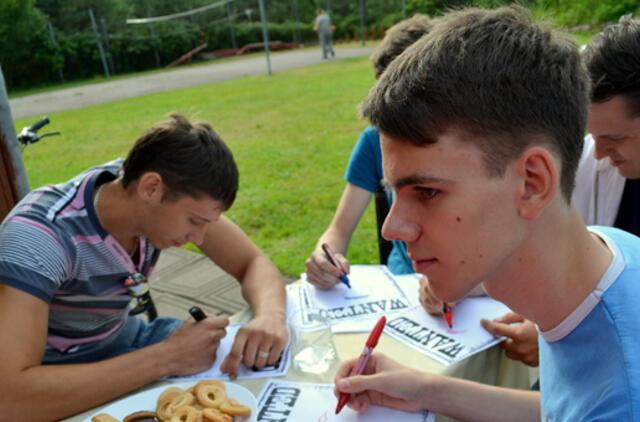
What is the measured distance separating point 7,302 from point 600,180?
7.26 ft

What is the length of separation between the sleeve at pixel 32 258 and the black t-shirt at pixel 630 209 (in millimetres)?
→ 2123

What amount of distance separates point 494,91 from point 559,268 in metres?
0.39

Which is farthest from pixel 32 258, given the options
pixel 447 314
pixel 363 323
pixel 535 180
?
pixel 535 180

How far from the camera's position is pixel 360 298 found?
189cm

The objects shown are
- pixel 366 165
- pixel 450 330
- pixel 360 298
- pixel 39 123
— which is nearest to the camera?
pixel 450 330

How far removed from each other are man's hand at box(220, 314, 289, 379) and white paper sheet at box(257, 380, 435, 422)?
0.44 feet

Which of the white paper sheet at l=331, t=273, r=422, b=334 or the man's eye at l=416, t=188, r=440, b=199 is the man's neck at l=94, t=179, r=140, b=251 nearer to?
the white paper sheet at l=331, t=273, r=422, b=334

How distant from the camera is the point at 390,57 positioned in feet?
7.63

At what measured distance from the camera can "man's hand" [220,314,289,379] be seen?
1.54 meters

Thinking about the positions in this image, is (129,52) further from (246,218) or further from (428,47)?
(428,47)

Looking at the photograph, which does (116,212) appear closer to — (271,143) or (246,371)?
(246,371)

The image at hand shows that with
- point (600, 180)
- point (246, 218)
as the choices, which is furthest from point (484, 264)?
point (246, 218)

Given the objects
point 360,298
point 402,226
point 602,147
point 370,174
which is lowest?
point 360,298

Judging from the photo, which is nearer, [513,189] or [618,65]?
[513,189]
